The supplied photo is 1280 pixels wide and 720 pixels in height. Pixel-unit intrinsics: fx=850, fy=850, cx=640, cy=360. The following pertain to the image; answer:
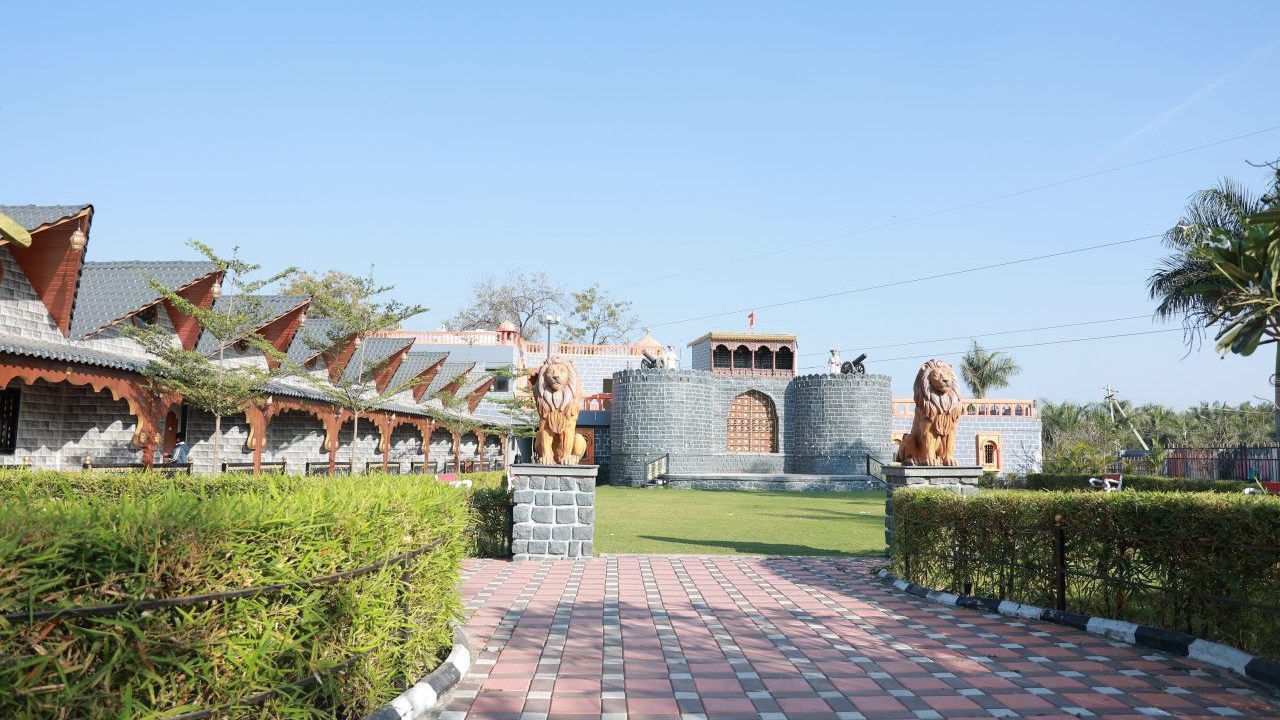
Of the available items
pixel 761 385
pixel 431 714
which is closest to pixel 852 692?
pixel 431 714

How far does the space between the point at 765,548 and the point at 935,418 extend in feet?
9.81

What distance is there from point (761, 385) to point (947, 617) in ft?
94.2

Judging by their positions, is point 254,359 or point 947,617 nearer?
point 947,617

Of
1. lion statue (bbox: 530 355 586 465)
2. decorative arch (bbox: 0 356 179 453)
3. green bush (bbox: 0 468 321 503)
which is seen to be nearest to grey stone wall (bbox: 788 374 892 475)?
decorative arch (bbox: 0 356 179 453)

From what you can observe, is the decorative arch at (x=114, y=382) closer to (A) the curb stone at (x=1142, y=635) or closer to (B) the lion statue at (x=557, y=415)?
(B) the lion statue at (x=557, y=415)

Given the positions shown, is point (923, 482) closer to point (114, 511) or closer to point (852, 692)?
point (852, 692)

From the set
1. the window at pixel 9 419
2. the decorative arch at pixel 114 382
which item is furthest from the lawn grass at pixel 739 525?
the window at pixel 9 419

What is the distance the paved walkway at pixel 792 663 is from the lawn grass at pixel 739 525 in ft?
11.9

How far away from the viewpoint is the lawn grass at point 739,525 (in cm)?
1170

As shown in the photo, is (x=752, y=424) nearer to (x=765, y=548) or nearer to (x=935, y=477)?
(x=765, y=548)

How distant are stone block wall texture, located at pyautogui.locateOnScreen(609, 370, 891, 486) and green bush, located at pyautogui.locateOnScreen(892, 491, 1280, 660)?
23817 mm

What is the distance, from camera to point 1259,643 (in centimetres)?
497

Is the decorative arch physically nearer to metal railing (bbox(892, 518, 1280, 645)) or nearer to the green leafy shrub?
the green leafy shrub

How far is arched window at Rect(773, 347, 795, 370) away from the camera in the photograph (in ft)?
125
